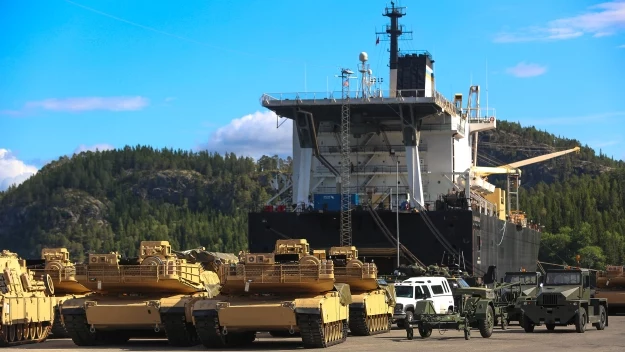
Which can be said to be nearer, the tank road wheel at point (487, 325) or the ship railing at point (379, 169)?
the tank road wheel at point (487, 325)

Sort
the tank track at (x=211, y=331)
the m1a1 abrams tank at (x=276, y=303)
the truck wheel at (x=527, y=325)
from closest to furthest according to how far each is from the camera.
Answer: the m1a1 abrams tank at (x=276, y=303)
the tank track at (x=211, y=331)
the truck wheel at (x=527, y=325)

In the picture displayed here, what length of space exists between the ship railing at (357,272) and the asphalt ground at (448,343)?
66.4 inches

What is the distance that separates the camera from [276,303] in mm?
28266

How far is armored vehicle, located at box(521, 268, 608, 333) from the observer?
3400 cm

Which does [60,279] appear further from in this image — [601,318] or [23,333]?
[601,318]

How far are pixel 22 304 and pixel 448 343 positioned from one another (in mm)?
10503

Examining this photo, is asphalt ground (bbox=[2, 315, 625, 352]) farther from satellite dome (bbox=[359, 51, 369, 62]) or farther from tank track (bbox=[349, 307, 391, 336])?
satellite dome (bbox=[359, 51, 369, 62])

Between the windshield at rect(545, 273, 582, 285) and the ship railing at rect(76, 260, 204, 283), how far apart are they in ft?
38.2

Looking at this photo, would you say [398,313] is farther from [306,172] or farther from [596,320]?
[306,172]

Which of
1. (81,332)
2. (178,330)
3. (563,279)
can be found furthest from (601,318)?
(81,332)

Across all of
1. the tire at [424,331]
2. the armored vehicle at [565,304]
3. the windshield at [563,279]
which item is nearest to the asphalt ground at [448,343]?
the tire at [424,331]

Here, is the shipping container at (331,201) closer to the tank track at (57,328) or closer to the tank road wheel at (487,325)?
the tank track at (57,328)

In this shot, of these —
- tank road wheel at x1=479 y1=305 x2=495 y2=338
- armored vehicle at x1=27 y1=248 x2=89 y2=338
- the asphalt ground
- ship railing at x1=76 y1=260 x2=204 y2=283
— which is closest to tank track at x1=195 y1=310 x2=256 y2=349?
the asphalt ground

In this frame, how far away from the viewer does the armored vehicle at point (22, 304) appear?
2977 cm
